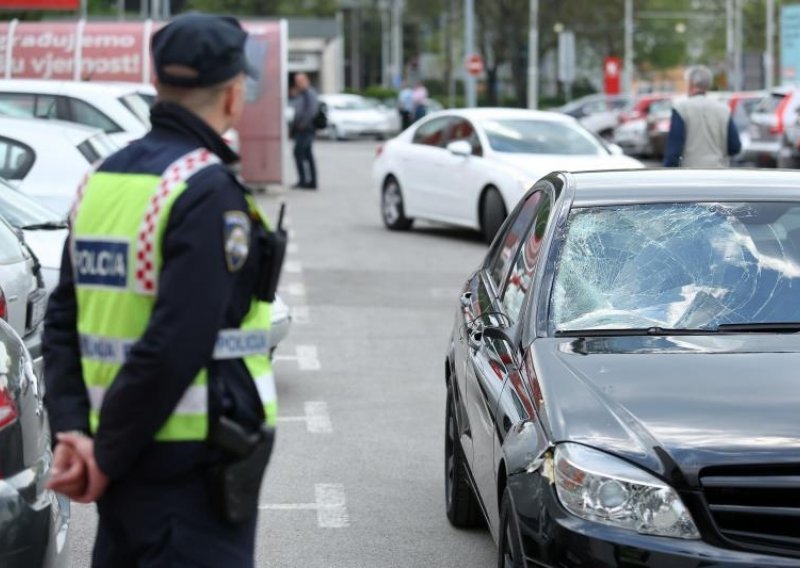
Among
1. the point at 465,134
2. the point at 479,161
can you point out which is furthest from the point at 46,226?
the point at 465,134

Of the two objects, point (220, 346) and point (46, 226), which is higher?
point (220, 346)

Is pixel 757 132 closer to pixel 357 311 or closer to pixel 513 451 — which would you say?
pixel 357 311

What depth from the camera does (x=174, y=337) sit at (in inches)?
123

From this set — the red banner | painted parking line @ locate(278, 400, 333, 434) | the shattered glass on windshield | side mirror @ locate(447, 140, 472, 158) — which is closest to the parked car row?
painted parking line @ locate(278, 400, 333, 434)

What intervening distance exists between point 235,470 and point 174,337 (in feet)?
0.98

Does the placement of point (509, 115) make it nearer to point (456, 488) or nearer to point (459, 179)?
point (459, 179)

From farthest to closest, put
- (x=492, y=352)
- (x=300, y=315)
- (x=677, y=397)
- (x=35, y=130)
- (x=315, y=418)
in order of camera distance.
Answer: (x=300, y=315) < (x=35, y=130) < (x=315, y=418) < (x=492, y=352) < (x=677, y=397)

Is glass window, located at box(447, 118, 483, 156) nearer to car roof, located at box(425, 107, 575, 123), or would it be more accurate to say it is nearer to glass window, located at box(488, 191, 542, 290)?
car roof, located at box(425, 107, 575, 123)

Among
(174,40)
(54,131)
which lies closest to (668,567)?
(174,40)

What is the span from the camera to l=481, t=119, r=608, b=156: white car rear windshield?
17.6 m

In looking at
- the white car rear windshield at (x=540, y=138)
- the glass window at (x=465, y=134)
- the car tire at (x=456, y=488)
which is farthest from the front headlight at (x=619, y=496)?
the glass window at (x=465, y=134)

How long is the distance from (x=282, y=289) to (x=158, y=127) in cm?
1121

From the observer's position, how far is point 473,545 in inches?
254

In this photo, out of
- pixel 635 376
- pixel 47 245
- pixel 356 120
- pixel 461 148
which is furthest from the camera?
pixel 356 120
